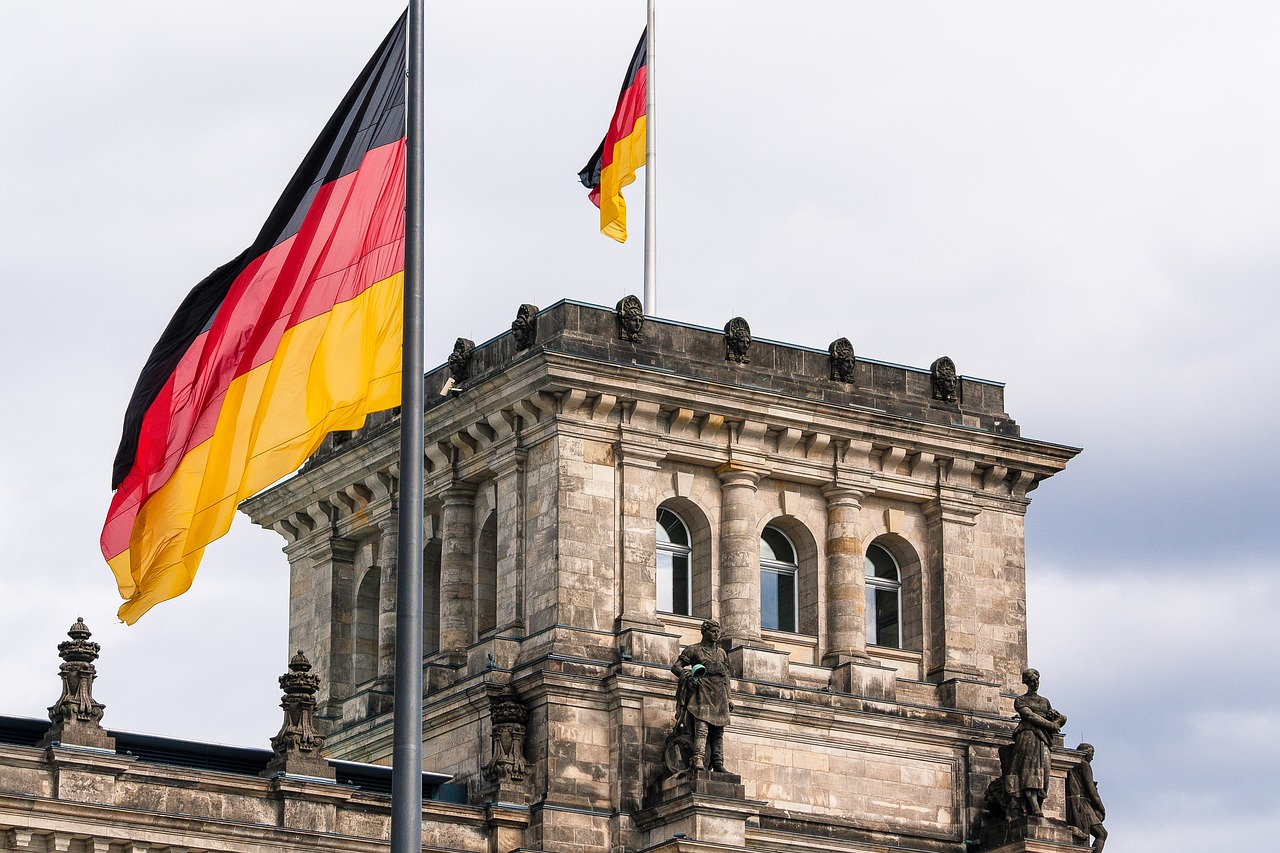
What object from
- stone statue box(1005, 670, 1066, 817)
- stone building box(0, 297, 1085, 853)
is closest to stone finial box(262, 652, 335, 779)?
stone building box(0, 297, 1085, 853)

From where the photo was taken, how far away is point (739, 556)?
192ft

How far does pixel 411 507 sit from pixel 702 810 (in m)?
23.2

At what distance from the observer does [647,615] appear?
5716 cm

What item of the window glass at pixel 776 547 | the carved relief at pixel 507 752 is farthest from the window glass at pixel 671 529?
the carved relief at pixel 507 752

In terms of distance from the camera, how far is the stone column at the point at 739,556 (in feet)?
191

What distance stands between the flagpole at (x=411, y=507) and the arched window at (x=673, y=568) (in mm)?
25302

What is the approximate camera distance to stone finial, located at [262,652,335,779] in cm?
5288

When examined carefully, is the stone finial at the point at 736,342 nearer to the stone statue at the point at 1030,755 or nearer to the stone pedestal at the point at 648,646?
the stone pedestal at the point at 648,646

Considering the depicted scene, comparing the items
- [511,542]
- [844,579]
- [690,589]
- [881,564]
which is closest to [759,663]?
[690,589]

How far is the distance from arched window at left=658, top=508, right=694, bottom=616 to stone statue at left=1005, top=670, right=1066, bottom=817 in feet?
22.2

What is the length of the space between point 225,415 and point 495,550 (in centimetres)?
2486

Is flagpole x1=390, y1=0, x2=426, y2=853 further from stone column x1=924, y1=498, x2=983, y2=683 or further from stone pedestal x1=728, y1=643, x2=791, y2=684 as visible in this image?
stone column x1=924, y1=498, x2=983, y2=683

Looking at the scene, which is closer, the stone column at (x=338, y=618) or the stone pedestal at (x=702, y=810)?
the stone pedestal at (x=702, y=810)

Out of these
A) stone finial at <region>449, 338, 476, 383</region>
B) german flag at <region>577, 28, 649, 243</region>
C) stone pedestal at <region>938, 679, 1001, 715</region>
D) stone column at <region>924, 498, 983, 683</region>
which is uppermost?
german flag at <region>577, 28, 649, 243</region>
